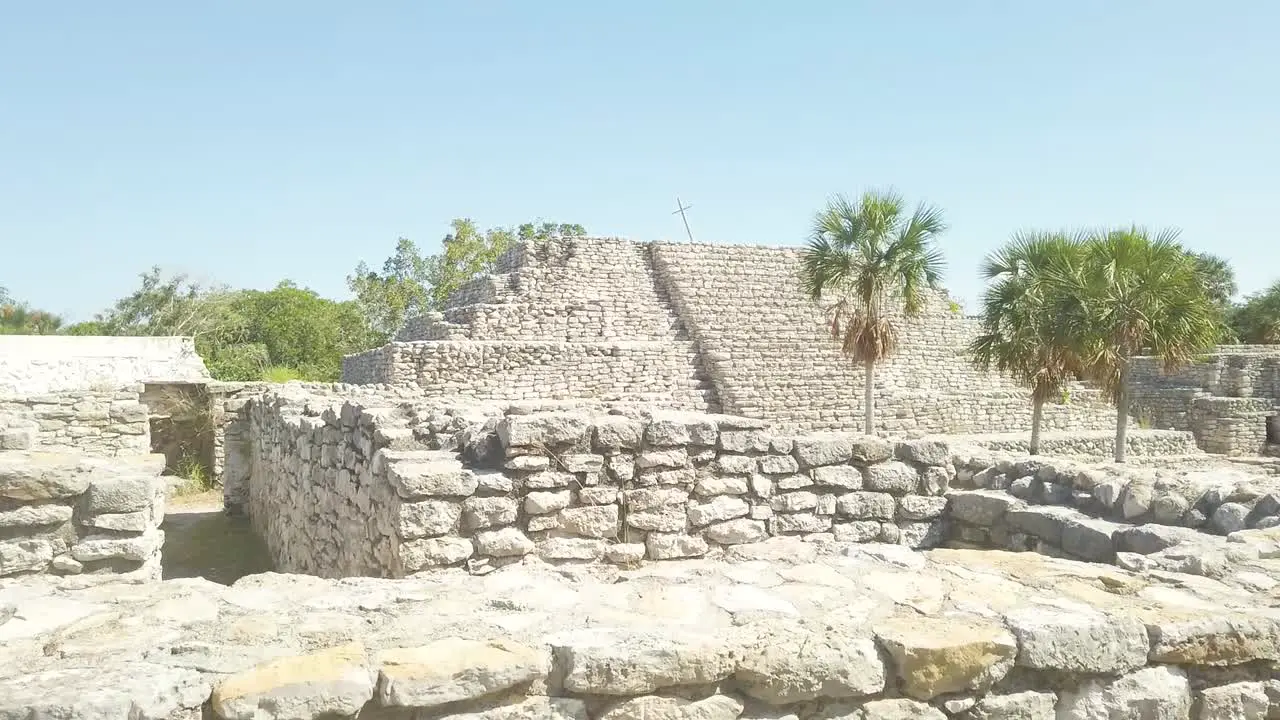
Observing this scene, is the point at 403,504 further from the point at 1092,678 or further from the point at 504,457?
the point at 1092,678

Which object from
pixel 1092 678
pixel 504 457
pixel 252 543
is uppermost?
pixel 504 457

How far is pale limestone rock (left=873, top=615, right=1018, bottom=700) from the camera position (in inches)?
94.8

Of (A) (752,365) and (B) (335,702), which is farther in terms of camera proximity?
(A) (752,365)

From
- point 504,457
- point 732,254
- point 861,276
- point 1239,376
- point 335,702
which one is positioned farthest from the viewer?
point 1239,376

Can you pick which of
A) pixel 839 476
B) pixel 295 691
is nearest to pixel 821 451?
pixel 839 476

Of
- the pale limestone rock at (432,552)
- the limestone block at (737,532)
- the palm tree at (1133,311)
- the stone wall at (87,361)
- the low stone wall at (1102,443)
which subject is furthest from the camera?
the low stone wall at (1102,443)

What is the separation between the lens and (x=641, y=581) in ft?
9.95

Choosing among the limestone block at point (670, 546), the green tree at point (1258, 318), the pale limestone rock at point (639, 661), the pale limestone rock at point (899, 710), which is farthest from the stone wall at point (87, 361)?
the green tree at point (1258, 318)

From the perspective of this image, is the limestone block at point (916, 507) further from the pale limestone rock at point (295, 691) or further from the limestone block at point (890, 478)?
the pale limestone rock at point (295, 691)

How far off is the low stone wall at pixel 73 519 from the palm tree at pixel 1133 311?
14.0 m

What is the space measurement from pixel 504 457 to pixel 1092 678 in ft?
9.33

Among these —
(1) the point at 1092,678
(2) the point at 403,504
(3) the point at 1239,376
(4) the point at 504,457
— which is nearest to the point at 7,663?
(2) the point at 403,504

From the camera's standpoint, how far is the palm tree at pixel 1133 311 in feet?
45.0

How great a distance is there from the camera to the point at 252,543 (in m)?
9.65
